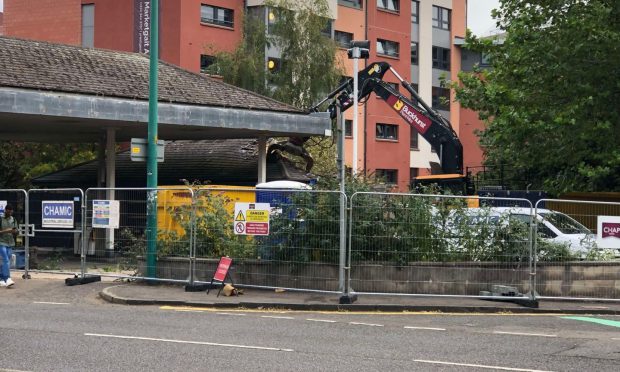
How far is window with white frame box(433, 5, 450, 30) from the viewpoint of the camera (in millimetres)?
61938

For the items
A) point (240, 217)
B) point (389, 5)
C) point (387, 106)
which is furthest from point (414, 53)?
point (240, 217)

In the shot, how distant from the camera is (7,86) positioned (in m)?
22.2

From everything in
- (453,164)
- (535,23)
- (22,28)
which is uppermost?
(22,28)

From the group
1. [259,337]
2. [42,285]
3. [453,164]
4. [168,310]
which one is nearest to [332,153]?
[453,164]

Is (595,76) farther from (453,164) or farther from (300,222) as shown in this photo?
(300,222)

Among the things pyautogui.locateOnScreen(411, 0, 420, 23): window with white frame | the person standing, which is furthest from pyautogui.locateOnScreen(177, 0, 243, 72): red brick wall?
the person standing

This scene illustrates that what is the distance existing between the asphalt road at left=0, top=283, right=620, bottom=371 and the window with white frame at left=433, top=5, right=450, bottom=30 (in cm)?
4968

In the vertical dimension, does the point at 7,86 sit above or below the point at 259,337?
above

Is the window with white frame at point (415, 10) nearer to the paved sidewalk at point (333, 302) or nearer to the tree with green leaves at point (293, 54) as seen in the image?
the tree with green leaves at point (293, 54)

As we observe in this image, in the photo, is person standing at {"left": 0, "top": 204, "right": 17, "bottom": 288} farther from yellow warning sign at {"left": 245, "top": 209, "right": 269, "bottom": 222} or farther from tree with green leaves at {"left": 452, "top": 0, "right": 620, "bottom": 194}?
tree with green leaves at {"left": 452, "top": 0, "right": 620, "bottom": 194}

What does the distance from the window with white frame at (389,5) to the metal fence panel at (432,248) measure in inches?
1657

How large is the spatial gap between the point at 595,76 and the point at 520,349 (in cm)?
1423

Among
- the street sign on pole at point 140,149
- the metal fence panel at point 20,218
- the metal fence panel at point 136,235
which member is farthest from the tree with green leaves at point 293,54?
the metal fence panel at point 136,235

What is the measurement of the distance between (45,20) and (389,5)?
21.5 meters
